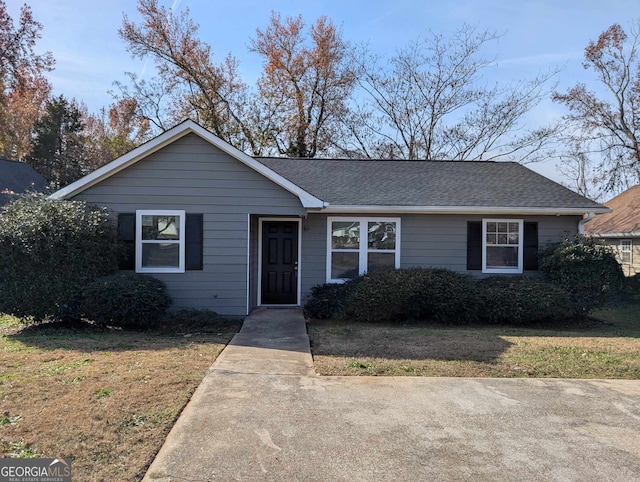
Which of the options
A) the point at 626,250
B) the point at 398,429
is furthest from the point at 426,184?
the point at 626,250

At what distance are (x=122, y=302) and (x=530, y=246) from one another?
9.41 m

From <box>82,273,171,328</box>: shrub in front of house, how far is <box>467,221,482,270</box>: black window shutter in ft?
23.5

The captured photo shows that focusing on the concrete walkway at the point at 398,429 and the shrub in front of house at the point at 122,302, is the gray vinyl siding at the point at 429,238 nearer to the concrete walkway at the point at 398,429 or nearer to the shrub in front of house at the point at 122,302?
the shrub in front of house at the point at 122,302

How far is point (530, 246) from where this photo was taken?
11.0m

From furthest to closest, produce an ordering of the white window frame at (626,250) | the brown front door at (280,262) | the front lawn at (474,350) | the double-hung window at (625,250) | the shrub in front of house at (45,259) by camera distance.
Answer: the double-hung window at (625,250), the white window frame at (626,250), the brown front door at (280,262), the shrub in front of house at (45,259), the front lawn at (474,350)

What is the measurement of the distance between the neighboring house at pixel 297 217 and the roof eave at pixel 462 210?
0.08 ft

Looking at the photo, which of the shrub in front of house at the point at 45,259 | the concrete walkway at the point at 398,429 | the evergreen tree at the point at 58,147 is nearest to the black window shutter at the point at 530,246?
the concrete walkway at the point at 398,429

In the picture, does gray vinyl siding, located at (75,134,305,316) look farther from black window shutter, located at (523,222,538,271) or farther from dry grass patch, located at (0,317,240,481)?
black window shutter, located at (523,222,538,271)

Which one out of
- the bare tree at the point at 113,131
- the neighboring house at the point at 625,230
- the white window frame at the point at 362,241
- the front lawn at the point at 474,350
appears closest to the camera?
the front lawn at the point at 474,350

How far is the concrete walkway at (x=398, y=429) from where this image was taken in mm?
3324

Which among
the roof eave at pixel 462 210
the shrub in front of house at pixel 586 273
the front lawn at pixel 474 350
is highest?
the roof eave at pixel 462 210

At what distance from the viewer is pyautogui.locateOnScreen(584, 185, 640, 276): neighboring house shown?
17.6 meters

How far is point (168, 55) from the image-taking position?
26219 millimetres

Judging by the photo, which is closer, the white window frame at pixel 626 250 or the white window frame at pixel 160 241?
the white window frame at pixel 160 241
